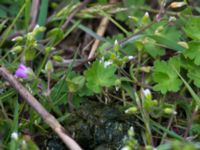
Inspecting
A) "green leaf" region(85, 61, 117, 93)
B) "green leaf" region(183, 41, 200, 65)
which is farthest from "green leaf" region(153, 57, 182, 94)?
"green leaf" region(85, 61, 117, 93)

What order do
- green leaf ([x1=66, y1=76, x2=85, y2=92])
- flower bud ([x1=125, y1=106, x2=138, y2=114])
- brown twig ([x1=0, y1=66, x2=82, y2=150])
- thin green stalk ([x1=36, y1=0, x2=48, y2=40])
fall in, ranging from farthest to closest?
thin green stalk ([x1=36, y1=0, x2=48, y2=40]), green leaf ([x1=66, y1=76, x2=85, y2=92]), flower bud ([x1=125, y1=106, x2=138, y2=114]), brown twig ([x1=0, y1=66, x2=82, y2=150])

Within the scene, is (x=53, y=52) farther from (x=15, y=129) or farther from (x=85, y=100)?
(x=15, y=129)

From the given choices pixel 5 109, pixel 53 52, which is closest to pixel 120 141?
pixel 5 109

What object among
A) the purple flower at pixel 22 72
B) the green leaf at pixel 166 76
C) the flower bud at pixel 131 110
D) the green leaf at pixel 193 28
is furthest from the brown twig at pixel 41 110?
the green leaf at pixel 193 28

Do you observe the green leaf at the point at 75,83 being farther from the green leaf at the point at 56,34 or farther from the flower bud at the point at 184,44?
the flower bud at the point at 184,44

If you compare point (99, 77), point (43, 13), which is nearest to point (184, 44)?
point (99, 77)

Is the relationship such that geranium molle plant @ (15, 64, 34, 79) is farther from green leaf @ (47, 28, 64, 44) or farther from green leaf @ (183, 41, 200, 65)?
green leaf @ (183, 41, 200, 65)
